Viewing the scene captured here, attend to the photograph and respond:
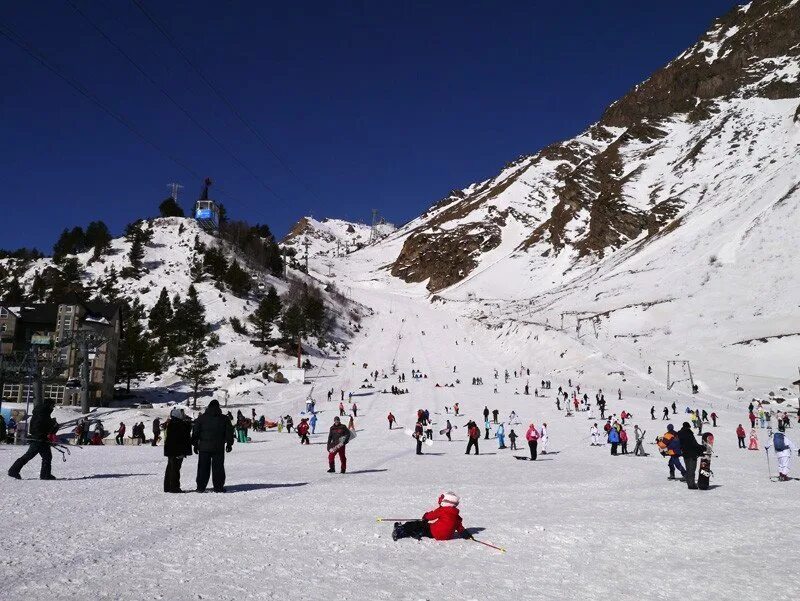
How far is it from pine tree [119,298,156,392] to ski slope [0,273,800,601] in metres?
40.8

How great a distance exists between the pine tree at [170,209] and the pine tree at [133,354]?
4636 centimetres

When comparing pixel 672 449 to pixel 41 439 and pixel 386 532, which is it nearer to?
pixel 386 532


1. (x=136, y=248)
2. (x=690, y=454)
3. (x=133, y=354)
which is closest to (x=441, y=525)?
(x=690, y=454)

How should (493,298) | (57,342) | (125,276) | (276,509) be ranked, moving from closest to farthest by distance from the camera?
(276,509), (57,342), (125,276), (493,298)

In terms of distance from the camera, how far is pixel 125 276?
8519 cm

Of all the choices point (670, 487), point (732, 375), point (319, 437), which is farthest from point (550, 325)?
point (670, 487)

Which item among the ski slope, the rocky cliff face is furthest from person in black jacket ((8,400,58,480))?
the rocky cliff face

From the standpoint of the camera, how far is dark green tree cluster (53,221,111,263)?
9105 centimetres

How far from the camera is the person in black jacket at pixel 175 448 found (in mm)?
9125

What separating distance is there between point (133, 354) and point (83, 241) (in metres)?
48.8

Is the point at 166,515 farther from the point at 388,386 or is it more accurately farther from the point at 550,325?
the point at 550,325

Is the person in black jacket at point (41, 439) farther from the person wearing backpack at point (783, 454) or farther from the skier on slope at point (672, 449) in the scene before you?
the person wearing backpack at point (783, 454)

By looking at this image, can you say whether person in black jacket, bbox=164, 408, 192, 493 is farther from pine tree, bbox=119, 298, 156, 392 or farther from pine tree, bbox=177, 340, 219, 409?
pine tree, bbox=119, 298, 156, 392

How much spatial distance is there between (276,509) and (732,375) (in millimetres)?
51528
